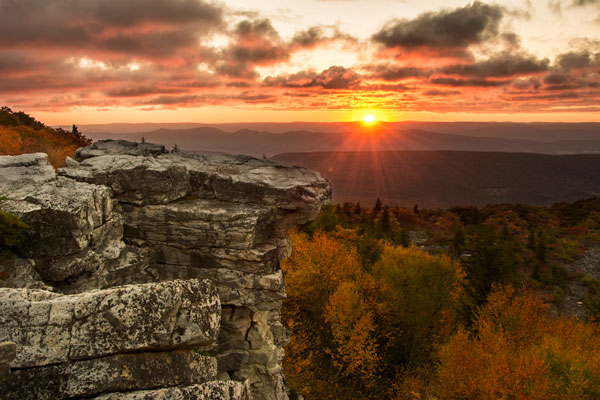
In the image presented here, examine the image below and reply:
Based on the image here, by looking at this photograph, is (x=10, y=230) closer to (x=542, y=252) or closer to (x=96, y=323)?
(x=96, y=323)

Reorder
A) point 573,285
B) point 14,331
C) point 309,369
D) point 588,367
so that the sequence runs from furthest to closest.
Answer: point 573,285, point 309,369, point 588,367, point 14,331

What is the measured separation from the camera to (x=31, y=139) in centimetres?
3241

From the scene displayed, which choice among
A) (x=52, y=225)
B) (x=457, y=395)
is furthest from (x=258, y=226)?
(x=457, y=395)

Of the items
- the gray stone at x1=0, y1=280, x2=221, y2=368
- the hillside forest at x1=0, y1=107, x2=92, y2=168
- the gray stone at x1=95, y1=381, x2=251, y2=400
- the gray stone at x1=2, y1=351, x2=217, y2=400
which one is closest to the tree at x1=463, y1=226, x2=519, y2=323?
the gray stone at x1=95, y1=381, x2=251, y2=400

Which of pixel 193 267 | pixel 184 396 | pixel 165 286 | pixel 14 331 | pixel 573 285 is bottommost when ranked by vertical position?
pixel 573 285

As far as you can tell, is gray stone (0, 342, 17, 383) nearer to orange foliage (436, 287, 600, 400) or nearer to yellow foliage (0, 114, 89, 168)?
orange foliage (436, 287, 600, 400)

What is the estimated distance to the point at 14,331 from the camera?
7.39 meters

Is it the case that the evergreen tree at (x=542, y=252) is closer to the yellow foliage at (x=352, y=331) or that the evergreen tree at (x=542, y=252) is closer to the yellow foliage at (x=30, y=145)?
the yellow foliage at (x=352, y=331)

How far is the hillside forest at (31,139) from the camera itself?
2698cm

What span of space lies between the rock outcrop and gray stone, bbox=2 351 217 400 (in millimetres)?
21

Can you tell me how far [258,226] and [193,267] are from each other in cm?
Answer: 415

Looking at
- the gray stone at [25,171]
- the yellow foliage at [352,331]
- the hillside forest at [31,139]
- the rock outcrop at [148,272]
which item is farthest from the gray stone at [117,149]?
the yellow foliage at [352,331]

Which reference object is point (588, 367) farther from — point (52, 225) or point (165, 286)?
point (52, 225)

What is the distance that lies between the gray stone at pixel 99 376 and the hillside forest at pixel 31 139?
2416 cm
